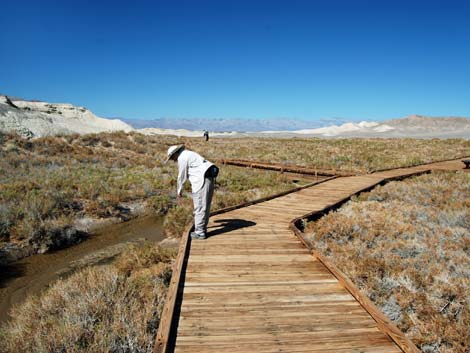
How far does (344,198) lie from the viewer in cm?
1077

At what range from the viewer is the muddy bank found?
6.40 meters

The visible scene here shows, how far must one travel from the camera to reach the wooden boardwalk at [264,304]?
3.34m

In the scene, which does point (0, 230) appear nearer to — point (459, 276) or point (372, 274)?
point (372, 274)

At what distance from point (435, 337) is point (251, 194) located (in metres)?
9.56

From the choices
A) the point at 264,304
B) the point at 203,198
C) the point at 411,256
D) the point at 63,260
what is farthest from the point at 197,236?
the point at 411,256

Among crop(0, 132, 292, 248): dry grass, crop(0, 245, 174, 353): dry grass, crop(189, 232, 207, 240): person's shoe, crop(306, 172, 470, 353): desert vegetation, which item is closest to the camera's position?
crop(0, 245, 174, 353): dry grass

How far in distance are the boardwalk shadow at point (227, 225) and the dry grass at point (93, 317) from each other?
1.36 m

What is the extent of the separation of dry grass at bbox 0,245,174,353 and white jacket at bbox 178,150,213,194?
1906mm

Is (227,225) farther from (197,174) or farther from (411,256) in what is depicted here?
(411,256)

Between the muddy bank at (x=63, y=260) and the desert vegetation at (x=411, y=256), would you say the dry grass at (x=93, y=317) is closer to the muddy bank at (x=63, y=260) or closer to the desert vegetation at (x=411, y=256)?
the muddy bank at (x=63, y=260)

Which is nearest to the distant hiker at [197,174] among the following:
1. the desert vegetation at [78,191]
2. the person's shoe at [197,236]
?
the person's shoe at [197,236]

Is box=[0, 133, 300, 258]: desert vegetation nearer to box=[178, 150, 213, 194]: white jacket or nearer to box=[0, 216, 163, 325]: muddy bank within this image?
box=[0, 216, 163, 325]: muddy bank

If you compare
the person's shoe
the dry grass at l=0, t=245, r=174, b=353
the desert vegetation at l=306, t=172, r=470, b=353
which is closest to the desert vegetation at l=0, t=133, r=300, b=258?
the person's shoe

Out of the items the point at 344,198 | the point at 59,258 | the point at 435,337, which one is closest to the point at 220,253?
the point at 435,337
